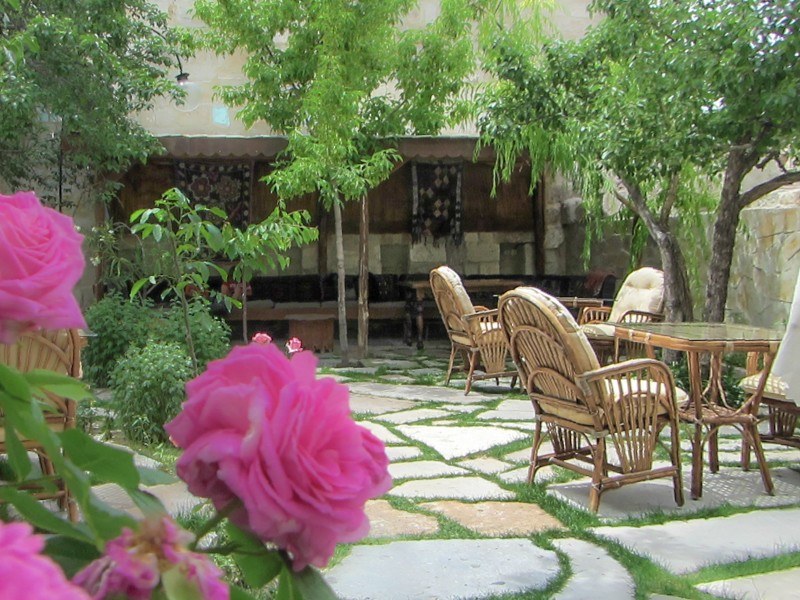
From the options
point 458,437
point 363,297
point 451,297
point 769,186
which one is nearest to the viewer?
point 458,437

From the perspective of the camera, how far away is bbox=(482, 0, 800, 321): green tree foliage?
16.2 feet

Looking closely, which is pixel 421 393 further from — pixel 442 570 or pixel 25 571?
pixel 25 571

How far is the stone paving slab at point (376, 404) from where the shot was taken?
603 centimetres

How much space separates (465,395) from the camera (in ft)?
22.2

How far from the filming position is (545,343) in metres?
3.81

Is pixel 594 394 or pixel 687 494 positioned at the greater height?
pixel 594 394

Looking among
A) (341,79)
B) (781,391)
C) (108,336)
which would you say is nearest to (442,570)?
(781,391)

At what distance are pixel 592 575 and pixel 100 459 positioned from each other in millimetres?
2718

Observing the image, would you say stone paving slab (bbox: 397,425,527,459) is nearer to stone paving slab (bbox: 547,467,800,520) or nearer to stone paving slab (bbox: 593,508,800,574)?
stone paving slab (bbox: 547,467,800,520)

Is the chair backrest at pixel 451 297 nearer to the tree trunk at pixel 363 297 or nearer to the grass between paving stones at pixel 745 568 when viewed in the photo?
the tree trunk at pixel 363 297

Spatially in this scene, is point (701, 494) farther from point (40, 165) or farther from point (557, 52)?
point (40, 165)

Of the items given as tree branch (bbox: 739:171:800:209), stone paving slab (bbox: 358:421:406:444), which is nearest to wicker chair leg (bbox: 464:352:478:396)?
stone paving slab (bbox: 358:421:406:444)

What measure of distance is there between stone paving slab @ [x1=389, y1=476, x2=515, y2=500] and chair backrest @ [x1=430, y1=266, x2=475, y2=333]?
102 inches

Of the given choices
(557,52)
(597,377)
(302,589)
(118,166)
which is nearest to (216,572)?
(302,589)
